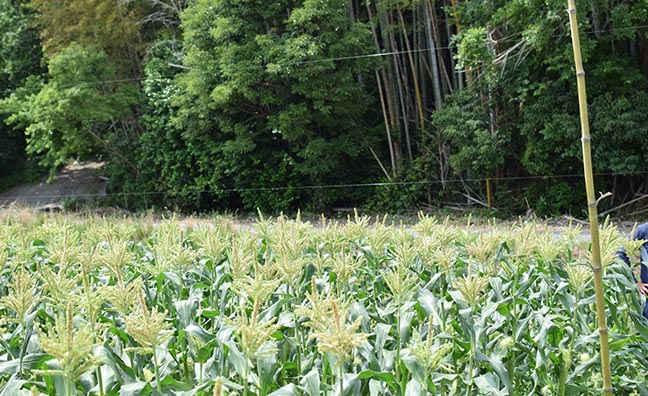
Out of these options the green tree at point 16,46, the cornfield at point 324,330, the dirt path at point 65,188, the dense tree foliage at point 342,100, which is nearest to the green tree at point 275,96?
the dense tree foliage at point 342,100

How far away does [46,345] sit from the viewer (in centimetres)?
159

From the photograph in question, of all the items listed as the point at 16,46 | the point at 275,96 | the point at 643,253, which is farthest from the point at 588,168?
the point at 16,46

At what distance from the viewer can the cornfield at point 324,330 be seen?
1945 millimetres

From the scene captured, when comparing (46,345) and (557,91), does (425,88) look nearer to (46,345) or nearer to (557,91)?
(557,91)

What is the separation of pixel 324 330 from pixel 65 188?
20232 millimetres

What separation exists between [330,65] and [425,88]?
3.12 meters

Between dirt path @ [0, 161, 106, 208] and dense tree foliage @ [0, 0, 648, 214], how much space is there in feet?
6.48

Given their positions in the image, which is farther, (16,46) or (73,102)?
(16,46)

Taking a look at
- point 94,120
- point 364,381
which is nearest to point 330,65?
point 94,120

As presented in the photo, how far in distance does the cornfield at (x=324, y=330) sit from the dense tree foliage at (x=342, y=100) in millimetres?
7795

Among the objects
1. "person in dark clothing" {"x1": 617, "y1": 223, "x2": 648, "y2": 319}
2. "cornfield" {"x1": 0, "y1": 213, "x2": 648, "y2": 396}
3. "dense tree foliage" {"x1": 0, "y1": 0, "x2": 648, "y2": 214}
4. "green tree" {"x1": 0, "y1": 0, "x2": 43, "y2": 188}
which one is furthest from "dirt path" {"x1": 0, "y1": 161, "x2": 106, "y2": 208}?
"person in dark clothing" {"x1": 617, "y1": 223, "x2": 648, "y2": 319}

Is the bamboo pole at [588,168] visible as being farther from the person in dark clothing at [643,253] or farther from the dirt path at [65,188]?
the dirt path at [65,188]

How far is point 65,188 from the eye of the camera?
2027 centimetres

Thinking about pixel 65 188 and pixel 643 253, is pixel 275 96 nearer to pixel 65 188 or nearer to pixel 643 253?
pixel 65 188
